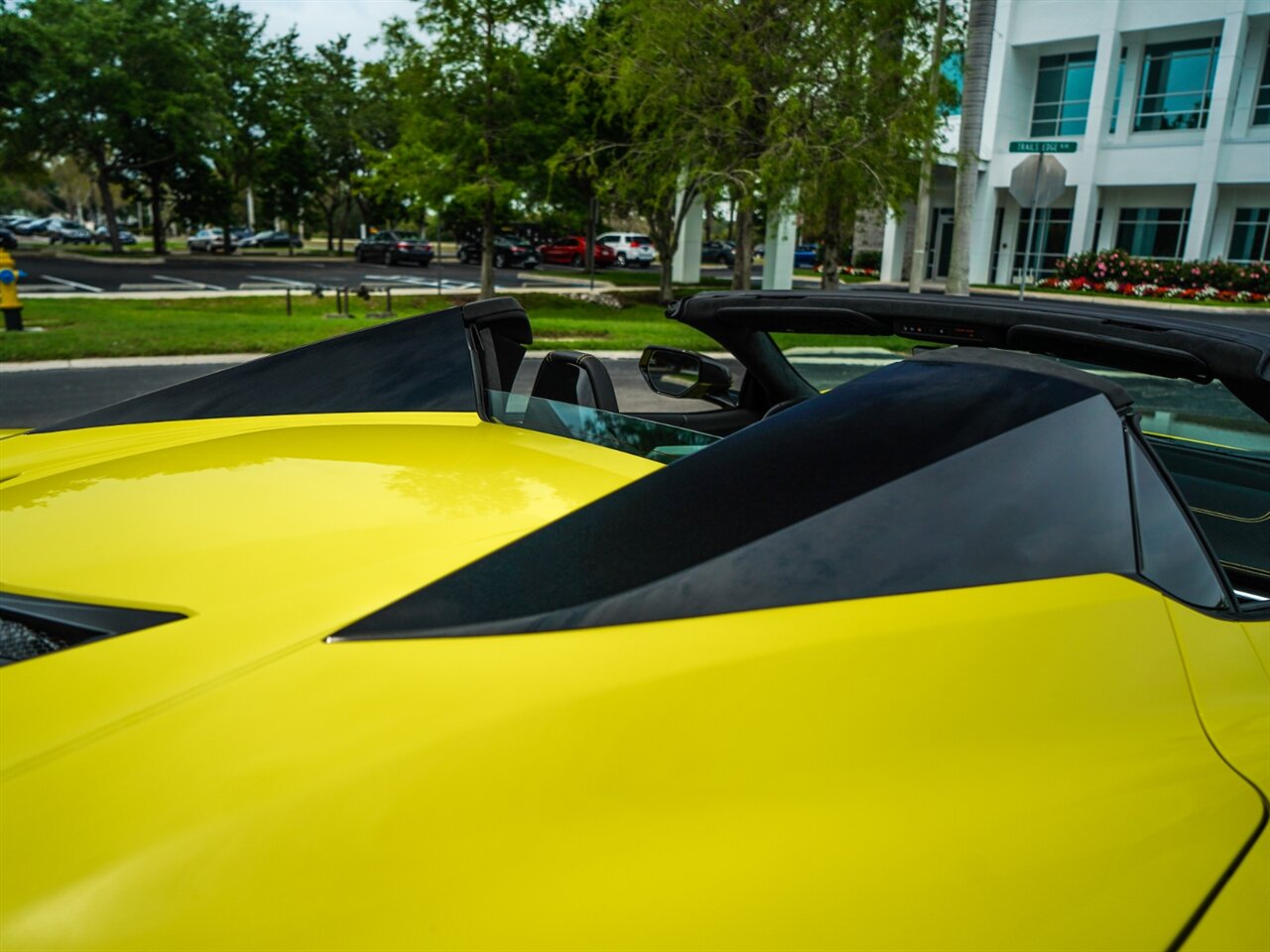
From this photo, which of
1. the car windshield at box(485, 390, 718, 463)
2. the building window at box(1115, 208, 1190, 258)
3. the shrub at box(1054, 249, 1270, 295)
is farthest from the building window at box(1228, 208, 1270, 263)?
the car windshield at box(485, 390, 718, 463)

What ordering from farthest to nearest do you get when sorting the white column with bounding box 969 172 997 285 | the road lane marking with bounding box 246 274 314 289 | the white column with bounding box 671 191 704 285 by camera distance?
the white column with bounding box 969 172 997 285 < the white column with bounding box 671 191 704 285 < the road lane marking with bounding box 246 274 314 289

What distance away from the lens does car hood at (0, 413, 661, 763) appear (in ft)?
3.61

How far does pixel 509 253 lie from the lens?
151ft

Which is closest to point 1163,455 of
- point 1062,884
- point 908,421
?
point 908,421

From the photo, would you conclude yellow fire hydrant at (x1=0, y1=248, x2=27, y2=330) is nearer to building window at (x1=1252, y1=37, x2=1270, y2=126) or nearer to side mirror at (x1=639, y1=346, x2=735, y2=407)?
side mirror at (x1=639, y1=346, x2=735, y2=407)

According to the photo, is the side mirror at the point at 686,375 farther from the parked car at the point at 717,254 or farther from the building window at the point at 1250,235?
the parked car at the point at 717,254

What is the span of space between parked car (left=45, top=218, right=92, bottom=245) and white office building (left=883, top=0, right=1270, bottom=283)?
185ft

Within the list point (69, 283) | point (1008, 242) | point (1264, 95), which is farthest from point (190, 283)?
point (1264, 95)

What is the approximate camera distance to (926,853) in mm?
1102

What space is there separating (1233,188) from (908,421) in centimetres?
4123

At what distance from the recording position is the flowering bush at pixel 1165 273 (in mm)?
31859

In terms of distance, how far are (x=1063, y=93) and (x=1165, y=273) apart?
382 inches

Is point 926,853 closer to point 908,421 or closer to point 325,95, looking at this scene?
point 908,421

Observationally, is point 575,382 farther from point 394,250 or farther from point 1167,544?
point 394,250
